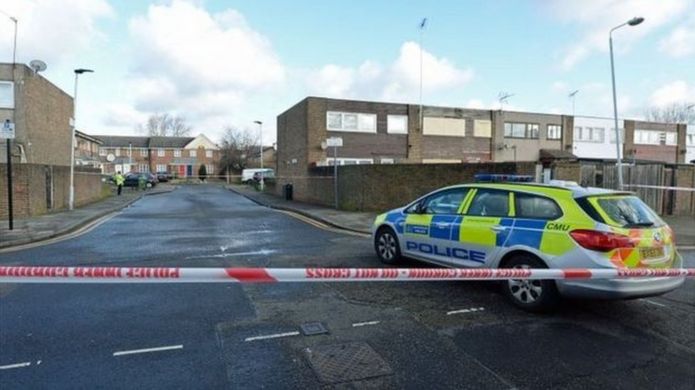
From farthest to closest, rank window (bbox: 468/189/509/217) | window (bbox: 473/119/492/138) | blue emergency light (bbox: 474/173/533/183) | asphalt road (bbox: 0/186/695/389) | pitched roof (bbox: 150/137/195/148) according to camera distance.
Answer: pitched roof (bbox: 150/137/195/148)
window (bbox: 473/119/492/138)
blue emergency light (bbox: 474/173/533/183)
window (bbox: 468/189/509/217)
asphalt road (bbox: 0/186/695/389)

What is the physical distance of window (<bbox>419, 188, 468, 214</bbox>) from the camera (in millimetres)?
6812

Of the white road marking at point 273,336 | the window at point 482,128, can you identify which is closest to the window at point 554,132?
the window at point 482,128

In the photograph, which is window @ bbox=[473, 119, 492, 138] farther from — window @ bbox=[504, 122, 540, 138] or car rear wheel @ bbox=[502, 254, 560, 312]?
car rear wheel @ bbox=[502, 254, 560, 312]

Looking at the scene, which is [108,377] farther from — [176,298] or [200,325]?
[176,298]

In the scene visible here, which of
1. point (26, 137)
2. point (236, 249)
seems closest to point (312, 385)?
point (236, 249)

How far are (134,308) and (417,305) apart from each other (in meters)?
3.41

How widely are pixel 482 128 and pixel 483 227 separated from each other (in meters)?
30.3

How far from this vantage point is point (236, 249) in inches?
390

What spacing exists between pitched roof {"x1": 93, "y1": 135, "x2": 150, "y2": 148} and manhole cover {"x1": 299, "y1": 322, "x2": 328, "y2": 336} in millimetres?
93318

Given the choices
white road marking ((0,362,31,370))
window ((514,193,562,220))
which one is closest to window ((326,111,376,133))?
window ((514,193,562,220))

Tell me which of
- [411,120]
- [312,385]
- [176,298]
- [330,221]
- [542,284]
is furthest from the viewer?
[411,120]

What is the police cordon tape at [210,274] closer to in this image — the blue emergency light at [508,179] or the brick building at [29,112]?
the blue emergency light at [508,179]

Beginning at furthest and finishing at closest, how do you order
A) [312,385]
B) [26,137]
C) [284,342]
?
1. [26,137]
2. [284,342]
3. [312,385]

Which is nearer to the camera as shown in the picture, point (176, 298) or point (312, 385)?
point (312, 385)
